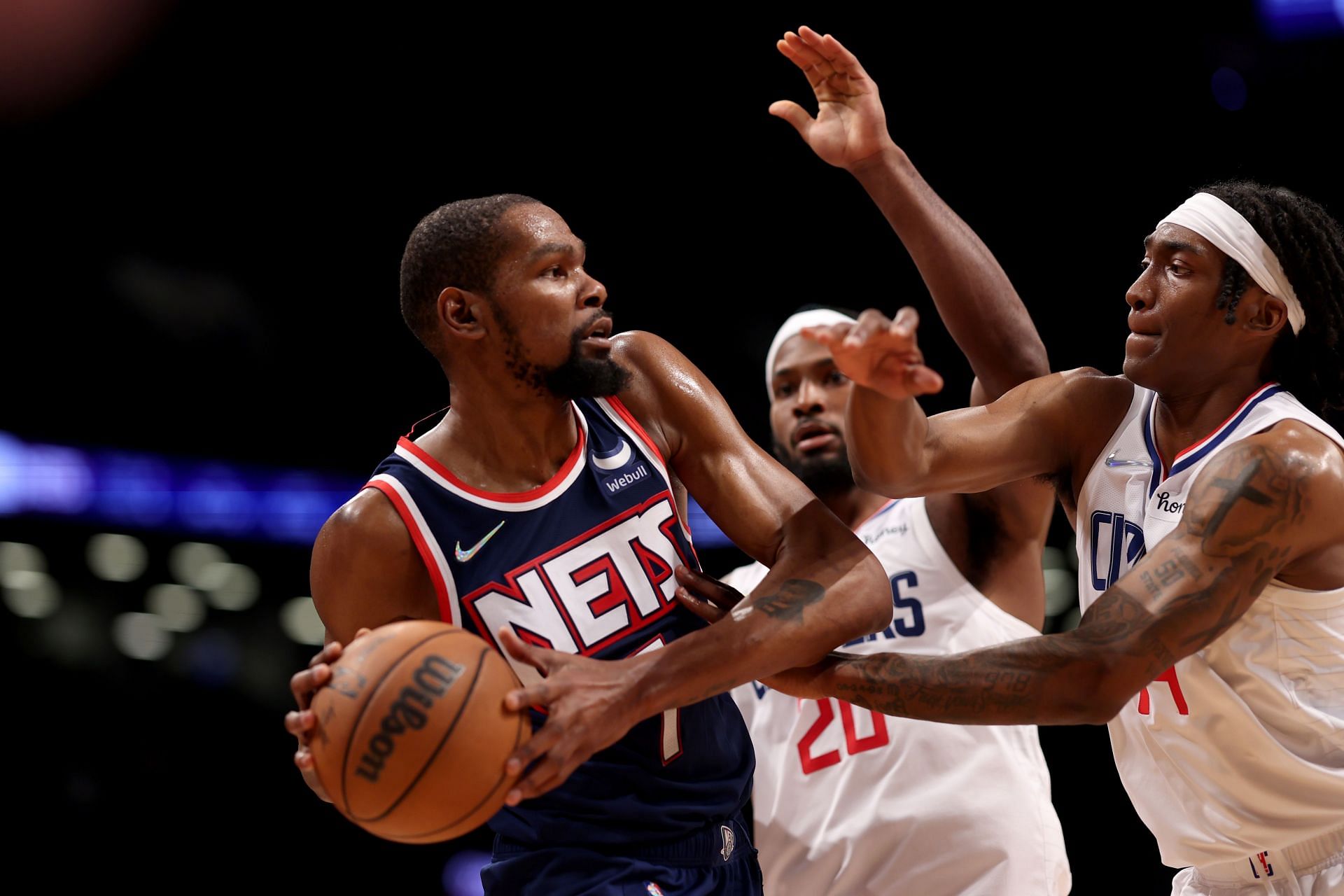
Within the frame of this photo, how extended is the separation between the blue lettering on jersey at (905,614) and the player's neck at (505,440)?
1.38m

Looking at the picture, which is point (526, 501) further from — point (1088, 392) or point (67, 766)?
point (67, 766)

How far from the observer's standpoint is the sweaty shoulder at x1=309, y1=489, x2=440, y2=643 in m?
2.45

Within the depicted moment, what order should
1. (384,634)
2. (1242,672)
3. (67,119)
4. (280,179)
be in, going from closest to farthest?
(384,634) < (1242,672) < (67,119) < (280,179)

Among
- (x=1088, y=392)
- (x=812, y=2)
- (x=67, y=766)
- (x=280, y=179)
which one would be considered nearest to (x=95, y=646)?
(x=67, y=766)

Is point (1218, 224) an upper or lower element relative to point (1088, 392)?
upper

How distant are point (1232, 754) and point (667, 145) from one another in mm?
6482

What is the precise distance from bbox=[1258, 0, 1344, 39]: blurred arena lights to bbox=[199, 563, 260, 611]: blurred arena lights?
716cm

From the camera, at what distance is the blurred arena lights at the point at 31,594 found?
765 centimetres

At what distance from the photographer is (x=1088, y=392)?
2.89m

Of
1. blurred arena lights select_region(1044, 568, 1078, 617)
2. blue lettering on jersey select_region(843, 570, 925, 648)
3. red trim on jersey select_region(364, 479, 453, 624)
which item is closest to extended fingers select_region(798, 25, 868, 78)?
blue lettering on jersey select_region(843, 570, 925, 648)

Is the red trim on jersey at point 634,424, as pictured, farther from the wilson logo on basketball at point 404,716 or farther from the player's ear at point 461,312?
the wilson logo on basketball at point 404,716

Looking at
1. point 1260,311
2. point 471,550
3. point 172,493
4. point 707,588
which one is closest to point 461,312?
point 471,550

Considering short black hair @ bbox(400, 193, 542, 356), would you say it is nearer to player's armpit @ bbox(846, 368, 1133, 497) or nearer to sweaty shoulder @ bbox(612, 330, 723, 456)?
sweaty shoulder @ bbox(612, 330, 723, 456)

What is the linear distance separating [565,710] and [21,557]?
6773mm
